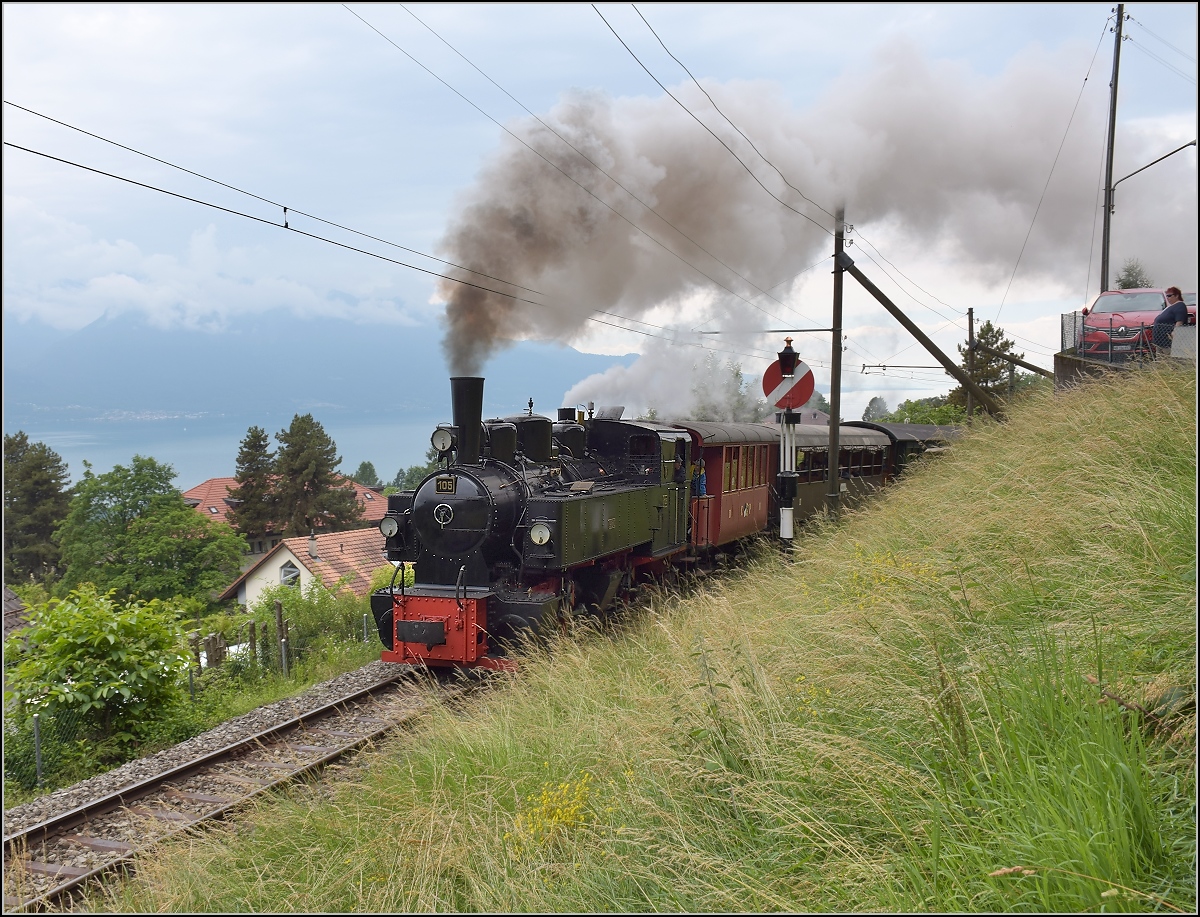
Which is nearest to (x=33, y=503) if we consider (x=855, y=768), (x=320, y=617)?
(x=320, y=617)

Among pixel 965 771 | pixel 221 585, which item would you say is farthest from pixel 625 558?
pixel 221 585

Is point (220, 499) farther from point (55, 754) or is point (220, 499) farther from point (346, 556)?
point (55, 754)

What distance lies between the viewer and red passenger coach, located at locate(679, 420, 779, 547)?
12422mm

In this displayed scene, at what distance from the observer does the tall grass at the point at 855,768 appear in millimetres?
2574

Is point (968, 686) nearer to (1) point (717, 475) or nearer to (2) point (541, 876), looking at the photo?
(2) point (541, 876)

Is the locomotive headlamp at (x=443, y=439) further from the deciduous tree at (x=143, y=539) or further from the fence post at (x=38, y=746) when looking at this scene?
the deciduous tree at (x=143, y=539)

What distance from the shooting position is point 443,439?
367 inches

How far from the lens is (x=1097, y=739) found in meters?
2.70

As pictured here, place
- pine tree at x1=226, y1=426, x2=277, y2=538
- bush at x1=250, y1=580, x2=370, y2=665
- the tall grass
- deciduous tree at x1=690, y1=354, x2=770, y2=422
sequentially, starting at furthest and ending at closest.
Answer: pine tree at x1=226, y1=426, x2=277, y2=538
deciduous tree at x1=690, y1=354, x2=770, y2=422
bush at x1=250, y1=580, x2=370, y2=665
the tall grass

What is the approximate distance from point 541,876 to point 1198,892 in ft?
7.76

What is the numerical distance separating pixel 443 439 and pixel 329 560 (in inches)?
944

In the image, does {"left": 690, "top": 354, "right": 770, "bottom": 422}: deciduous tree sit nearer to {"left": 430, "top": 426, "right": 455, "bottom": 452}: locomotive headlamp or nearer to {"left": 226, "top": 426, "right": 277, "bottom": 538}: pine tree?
{"left": 430, "top": 426, "right": 455, "bottom": 452}: locomotive headlamp

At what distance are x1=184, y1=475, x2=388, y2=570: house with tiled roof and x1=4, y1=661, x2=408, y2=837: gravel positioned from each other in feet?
123

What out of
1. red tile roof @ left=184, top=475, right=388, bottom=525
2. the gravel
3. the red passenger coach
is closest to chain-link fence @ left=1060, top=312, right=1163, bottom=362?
the red passenger coach
